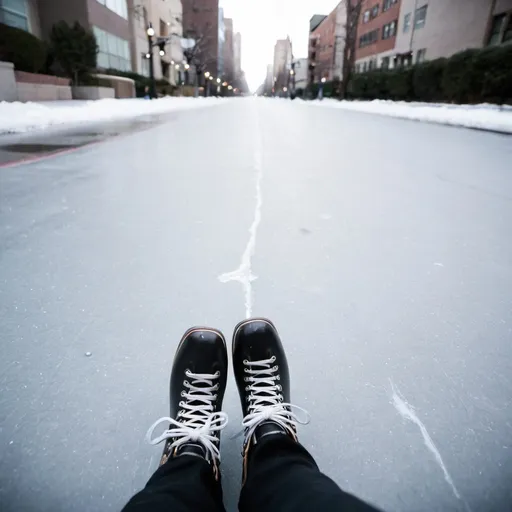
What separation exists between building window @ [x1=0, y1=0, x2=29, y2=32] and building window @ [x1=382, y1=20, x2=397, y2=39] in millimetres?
28440

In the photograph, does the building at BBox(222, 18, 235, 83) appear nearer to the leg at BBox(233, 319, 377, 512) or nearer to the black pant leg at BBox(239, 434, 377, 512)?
the leg at BBox(233, 319, 377, 512)

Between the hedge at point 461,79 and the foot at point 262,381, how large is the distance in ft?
43.4

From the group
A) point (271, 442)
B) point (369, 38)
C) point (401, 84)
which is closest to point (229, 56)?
point (369, 38)

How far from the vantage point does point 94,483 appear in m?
0.89

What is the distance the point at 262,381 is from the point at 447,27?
92.2 feet

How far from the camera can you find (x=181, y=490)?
822mm

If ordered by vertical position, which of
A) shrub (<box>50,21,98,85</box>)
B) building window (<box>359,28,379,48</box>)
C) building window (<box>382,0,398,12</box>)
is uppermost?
building window (<box>382,0,398,12</box>)

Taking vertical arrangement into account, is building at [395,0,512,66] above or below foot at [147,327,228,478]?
above

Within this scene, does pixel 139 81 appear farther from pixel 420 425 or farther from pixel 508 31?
pixel 420 425


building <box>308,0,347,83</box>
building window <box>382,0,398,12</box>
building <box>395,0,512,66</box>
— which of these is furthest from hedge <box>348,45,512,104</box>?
building <box>308,0,347,83</box>

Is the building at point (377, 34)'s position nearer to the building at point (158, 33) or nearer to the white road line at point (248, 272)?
the building at point (158, 33)

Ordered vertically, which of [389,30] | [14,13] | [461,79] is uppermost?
[389,30]

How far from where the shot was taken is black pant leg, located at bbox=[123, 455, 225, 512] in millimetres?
764

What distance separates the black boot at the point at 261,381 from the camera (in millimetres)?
1017
